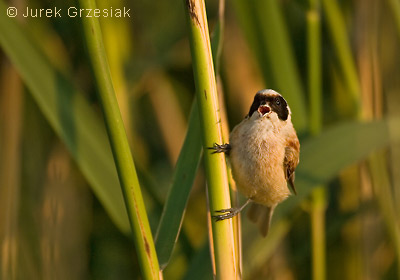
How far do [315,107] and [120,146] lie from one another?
3.39 ft

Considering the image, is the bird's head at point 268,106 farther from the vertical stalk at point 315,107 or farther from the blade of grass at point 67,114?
the blade of grass at point 67,114

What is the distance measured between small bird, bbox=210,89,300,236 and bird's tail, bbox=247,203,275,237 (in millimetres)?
120

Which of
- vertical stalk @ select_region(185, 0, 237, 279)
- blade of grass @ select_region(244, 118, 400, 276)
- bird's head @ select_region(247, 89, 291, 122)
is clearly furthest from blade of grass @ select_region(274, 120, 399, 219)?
vertical stalk @ select_region(185, 0, 237, 279)

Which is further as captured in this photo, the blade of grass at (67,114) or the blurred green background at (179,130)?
the blurred green background at (179,130)

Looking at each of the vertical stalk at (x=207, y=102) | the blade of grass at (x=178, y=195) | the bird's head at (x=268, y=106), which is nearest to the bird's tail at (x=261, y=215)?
the bird's head at (x=268, y=106)

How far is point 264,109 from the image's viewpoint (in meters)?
1.62

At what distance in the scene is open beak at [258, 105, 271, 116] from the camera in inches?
63.4

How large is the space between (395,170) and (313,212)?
462mm

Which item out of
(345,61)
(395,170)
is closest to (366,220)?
(395,170)

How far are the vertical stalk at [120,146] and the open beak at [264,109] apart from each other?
25.5 inches

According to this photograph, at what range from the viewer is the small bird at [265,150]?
164 cm

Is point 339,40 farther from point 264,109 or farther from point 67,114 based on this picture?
point 67,114

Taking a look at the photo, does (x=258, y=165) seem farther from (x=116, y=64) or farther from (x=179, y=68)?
(x=179, y=68)

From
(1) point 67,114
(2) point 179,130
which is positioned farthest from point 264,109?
(2) point 179,130
